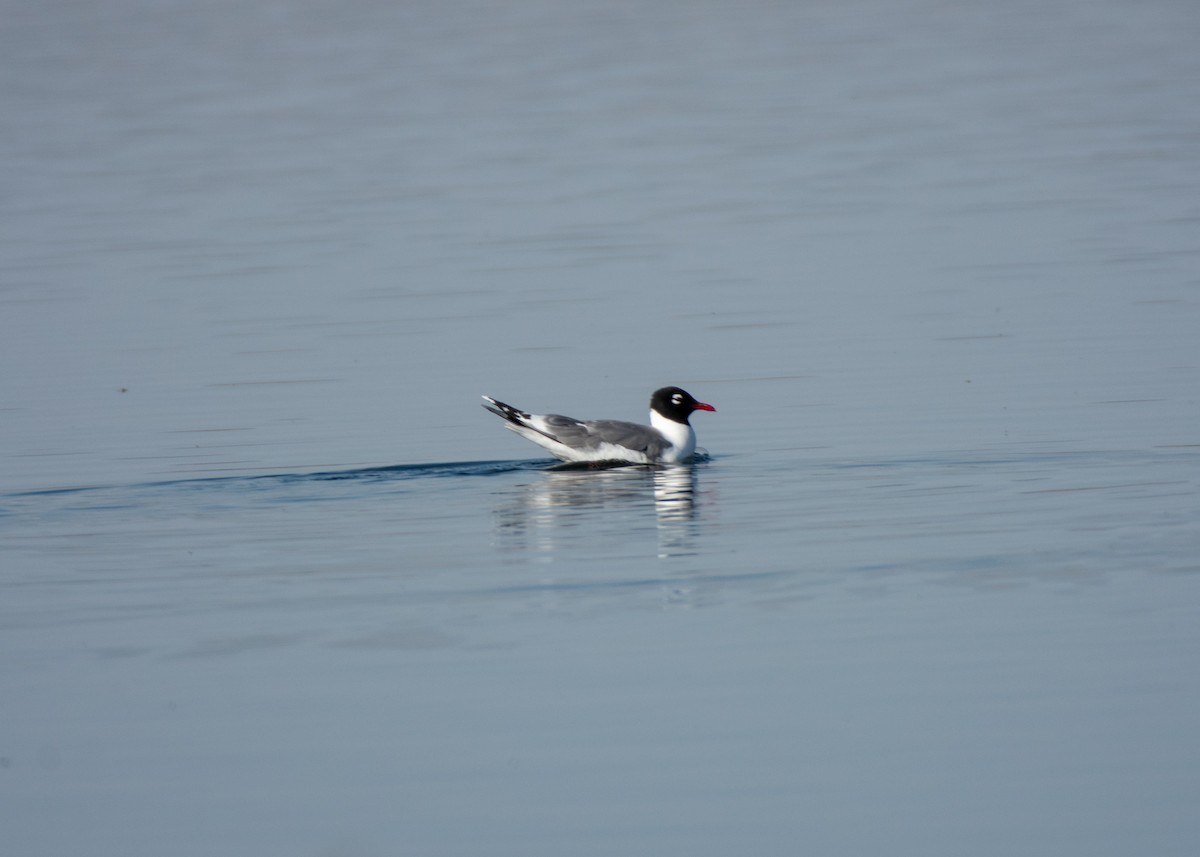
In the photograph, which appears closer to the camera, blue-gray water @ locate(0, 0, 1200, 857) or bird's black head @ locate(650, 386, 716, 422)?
blue-gray water @ locate(0, 0, 1200, 857)

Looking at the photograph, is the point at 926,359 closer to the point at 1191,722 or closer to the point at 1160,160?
the point at 1191,722

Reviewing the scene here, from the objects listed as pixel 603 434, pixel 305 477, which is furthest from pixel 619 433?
pixel 305 477

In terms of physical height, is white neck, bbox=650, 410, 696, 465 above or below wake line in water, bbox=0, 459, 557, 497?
above

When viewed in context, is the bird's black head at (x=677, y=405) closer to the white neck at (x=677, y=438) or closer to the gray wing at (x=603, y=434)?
the white neck at (x=677, y=438)

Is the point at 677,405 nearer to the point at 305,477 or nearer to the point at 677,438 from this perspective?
the point at 677,438

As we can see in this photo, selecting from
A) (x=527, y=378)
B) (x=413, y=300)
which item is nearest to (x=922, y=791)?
(x=527, y=378)

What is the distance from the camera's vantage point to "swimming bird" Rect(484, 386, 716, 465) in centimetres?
1727

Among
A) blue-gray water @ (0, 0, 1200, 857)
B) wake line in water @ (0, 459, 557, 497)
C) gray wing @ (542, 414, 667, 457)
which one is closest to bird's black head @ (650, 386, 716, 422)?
gray wing @ (542, 414, 667, 457)

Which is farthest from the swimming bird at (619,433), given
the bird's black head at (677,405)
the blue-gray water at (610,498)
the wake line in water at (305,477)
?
the wake line in water at (305,477)

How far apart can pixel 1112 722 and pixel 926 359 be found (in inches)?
429

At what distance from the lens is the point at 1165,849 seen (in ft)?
26.0

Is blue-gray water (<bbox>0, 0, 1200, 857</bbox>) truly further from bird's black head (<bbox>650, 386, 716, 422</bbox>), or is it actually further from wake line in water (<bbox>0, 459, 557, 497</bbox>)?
bird's black head (<bbox>650, 386, 716, 422</bbox>)

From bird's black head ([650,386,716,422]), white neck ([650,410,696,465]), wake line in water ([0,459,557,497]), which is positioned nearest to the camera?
wake line in water ([0,459,557,497])

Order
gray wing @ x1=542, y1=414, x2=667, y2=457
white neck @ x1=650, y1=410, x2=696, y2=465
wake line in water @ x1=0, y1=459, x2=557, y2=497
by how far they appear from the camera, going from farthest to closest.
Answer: white neck @ x1=650, y1=410, x2=696, y2=465
gray wing @ x1=542, y1=414, x2=667, y2=457
wake line in water @ x1=0, y1=459, x2=557, y2=497
